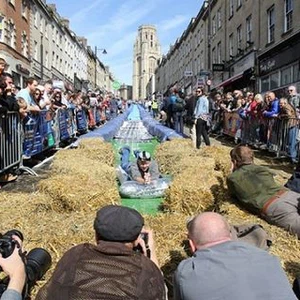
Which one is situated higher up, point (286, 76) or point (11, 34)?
point (11, 34)

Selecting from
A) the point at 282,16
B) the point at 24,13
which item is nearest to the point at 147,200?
the point at 282,16

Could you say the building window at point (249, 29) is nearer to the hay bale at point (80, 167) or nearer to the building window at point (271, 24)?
the building window at point (271, 24)

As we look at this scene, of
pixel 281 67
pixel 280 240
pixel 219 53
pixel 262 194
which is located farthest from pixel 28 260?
pixel 219 53

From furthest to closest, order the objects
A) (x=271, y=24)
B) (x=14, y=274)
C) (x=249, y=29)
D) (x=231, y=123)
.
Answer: (x=249, y=29) → (x=271, y=24) → (x=231, y=123) → (x=14, y=274)

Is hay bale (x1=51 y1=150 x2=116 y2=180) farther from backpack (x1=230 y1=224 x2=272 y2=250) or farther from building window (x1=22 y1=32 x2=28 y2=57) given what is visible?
building window (x1=22 y1=32 x2=28 y2=57)

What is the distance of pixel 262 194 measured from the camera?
17.9 ft

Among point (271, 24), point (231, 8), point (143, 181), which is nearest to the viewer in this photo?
point (143, 181)

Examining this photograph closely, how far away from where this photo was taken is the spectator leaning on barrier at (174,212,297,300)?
2.54m

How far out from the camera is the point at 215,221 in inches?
114

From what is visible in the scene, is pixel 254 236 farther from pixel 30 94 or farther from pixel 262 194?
pixel 30 94

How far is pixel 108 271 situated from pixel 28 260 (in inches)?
57.5

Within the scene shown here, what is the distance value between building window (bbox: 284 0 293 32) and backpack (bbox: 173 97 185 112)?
23.6ft

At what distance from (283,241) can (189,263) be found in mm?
2025

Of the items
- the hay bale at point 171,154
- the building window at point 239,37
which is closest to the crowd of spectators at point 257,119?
the hay bale at point 171,154
